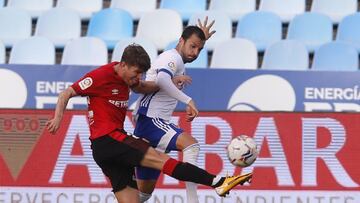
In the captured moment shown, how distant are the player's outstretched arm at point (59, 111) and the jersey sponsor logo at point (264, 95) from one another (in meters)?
3.21

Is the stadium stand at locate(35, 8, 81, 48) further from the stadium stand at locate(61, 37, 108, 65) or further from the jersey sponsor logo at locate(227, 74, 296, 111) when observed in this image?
the jersey sponsor logo at locate(227, 74, 296, 111)

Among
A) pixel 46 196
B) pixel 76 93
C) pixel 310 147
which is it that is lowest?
pixel 46 196

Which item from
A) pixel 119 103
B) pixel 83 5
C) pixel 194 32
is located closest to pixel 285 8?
pixel 83 5

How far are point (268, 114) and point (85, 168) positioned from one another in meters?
1.66

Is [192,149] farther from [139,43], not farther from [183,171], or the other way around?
[139,43]

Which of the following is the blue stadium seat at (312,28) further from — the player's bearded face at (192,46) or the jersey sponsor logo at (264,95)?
the player's bearded face at (192,46)

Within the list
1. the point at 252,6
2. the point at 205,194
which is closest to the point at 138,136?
the point at 205,194

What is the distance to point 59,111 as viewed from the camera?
5668 mm

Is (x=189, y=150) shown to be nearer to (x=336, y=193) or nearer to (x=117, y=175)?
(x=117, y=175)

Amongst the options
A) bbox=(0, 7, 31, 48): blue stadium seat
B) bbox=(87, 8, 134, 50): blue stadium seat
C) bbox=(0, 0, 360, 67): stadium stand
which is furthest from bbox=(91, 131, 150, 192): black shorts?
bbox=(0, 7, 31, 48): blue stadium seat

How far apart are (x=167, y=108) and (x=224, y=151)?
5.09ft

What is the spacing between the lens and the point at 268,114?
778 cm

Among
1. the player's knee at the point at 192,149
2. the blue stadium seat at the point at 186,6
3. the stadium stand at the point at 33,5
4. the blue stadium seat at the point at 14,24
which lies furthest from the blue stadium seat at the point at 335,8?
the player's knee at the point at 192,149

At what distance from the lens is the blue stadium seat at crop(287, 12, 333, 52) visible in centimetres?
1035
